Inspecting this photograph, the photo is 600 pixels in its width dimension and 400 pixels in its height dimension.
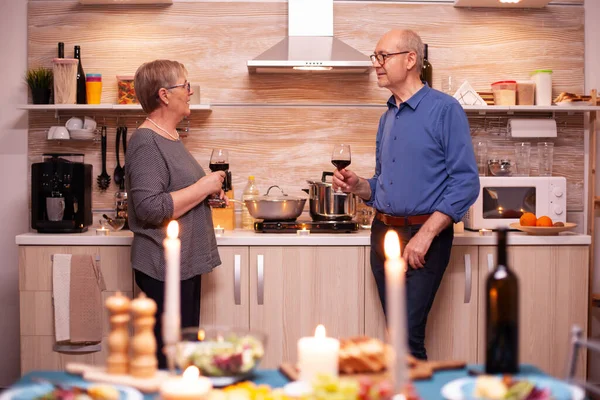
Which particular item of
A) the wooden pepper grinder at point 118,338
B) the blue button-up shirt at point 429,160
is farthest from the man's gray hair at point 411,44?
the wooden pepper grinder at point 118,338

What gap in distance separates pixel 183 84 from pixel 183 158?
0.93 feet

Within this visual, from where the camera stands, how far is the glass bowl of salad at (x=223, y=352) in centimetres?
135

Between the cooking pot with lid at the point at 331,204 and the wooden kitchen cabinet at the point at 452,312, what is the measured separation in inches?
10.6

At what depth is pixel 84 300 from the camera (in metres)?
3.21

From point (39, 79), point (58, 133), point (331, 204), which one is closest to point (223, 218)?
point (331, 204)

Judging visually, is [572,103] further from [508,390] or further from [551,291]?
[508,390]

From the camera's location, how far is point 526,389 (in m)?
1.20

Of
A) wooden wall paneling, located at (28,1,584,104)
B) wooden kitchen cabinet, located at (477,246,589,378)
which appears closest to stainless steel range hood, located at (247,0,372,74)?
wooden wall paneling, located at (28,1,584,104)

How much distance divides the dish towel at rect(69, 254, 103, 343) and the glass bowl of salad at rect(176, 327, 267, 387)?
197 cm

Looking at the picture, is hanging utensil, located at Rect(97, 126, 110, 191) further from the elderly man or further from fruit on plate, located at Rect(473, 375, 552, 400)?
fruit on plate, located at Rect(473, 375, 552, 400)

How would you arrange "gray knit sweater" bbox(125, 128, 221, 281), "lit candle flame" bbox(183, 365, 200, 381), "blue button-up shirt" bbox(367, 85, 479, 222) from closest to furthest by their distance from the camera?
"lit candle flame" bbox(183, 365, 200, 381) → "gray knit sweater" bbox(125, 128, 221, 281) → "blue button-up shirt" bbox(367, 85, 479, 222)

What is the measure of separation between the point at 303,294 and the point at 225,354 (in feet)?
6.32

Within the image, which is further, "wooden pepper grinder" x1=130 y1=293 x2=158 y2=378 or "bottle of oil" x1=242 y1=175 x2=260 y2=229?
"bottle of oil" x1=242 y1=175 x2=260 y2=229

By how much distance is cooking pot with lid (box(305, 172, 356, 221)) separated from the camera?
3.43m
